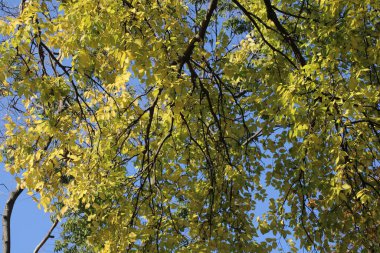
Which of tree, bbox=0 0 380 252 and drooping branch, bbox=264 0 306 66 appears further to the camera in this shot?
drooping branch, bbox=264 0 306 66

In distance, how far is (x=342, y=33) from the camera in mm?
5324

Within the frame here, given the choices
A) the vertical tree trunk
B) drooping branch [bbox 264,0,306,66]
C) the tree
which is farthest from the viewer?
the vertical tree trunk

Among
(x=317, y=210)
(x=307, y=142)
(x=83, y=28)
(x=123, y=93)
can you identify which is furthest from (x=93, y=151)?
(x=317, y=210)

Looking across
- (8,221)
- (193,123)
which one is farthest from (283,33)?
(8,221)

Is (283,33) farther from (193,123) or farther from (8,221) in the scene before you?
(8,221)

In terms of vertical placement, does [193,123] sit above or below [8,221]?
below

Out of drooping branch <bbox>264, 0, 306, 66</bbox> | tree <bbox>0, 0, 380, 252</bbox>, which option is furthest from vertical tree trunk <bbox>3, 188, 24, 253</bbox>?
drooping branch <bbox>264, 0, 306, 66</bbox>

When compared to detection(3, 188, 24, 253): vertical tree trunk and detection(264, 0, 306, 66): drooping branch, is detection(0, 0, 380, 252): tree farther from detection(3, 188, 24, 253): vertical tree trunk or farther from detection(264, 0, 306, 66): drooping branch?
detection(3, 188, 24, 253): vertical tree trunk

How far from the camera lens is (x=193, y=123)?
646 centimetres

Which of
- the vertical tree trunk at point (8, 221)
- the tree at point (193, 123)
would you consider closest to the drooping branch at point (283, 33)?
the tree at point (193, 123)

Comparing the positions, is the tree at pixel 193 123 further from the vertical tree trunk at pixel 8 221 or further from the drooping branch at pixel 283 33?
the vertical tree trunk at pixel 8 221

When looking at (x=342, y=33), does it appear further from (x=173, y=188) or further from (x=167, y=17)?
(x=173, y=188)

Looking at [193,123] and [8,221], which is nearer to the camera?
[193,123]

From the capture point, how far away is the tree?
14.9 ft
